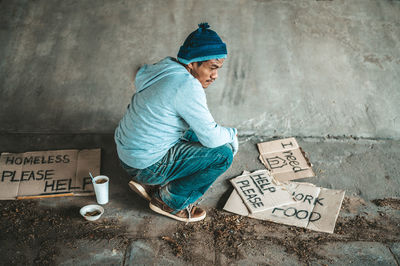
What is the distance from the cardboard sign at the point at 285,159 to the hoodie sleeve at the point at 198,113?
920mm

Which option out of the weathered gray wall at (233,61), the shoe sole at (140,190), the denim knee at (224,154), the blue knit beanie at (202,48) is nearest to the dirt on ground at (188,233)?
the shoe sole at (140,190)

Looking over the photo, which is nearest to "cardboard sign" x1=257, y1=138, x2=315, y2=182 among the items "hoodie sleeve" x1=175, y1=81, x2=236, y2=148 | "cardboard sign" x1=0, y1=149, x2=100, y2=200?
"hoodie sleeve" x1=175, y1=81, x2=236, y2=148

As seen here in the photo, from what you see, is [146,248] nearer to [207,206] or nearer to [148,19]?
[207,206]

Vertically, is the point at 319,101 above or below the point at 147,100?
below

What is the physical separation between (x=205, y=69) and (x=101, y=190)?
1135 millimetres

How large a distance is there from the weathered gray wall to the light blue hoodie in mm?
1175

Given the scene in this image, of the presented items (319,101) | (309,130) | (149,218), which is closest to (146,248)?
(149,218)

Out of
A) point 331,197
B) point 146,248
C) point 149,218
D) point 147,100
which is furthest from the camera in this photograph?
point 331,197

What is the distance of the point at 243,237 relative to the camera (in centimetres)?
215

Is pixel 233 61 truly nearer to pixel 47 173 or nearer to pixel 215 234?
pixel 215 234

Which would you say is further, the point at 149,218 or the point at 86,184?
the point at 86,184

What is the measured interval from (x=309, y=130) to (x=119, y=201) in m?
1.83

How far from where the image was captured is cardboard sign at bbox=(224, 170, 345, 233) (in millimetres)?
2242

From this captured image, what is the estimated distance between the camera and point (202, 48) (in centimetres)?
172
